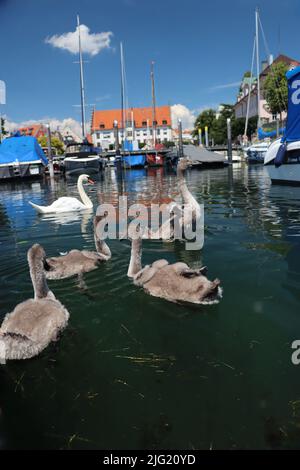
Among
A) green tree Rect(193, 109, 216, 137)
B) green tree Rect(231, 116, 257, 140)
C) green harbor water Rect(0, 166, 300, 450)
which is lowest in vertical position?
green harbor water Rect(0, 166, 300, 450)

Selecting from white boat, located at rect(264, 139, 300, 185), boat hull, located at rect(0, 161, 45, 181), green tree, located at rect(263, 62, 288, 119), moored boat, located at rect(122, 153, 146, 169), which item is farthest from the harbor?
green tree, located at rect(263, 62, 288, 119)

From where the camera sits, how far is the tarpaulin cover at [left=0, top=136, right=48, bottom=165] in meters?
37.4

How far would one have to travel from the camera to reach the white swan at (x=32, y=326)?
13.7 ft

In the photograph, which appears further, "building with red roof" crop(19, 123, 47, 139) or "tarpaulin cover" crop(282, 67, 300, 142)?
"building with red roof" crop(19, 123, 47, 139)

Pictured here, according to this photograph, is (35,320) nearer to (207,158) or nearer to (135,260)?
(135,260)

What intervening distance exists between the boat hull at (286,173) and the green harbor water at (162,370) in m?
13.0

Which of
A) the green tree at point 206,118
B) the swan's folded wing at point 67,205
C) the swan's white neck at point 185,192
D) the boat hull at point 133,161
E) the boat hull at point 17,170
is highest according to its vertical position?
the green tree at point 206,118

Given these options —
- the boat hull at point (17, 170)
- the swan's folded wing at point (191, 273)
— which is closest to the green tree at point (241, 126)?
the boat hull at point (17, 170)

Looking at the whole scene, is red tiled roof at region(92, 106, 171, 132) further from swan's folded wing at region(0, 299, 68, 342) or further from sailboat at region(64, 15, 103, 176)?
swan's folded wing at region(0, 299, 68, 342)

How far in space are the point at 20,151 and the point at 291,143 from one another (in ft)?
94.5

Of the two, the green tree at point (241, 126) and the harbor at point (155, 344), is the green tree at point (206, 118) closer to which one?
the green tree at point (241, 126)

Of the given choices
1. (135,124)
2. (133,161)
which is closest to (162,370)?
(133,161)

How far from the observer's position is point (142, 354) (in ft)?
13.8

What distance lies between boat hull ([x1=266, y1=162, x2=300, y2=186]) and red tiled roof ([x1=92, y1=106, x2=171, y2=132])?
4554 inches
